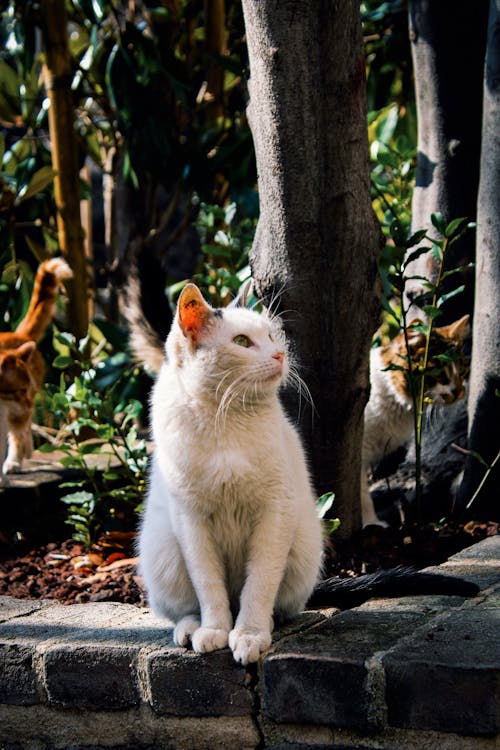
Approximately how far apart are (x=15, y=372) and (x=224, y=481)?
2307 millimetres

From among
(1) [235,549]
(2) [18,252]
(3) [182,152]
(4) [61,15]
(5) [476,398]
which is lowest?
(1) [235,549]

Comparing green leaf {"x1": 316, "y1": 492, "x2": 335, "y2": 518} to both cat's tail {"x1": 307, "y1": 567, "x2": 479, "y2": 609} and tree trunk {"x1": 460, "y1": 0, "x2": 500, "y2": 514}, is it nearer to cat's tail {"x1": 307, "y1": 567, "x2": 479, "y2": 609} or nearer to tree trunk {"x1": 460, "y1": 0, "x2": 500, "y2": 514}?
cat's tail {"x1": 307, "y1": 567, "x2": 479, "y2": 609}

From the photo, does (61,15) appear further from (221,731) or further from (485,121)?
(221,731)

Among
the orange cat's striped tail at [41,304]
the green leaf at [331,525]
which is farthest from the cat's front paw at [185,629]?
the orange cat's striped tail at [41,304]

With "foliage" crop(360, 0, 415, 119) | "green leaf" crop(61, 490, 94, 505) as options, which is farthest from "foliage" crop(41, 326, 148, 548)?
"foliage" crop(360, 0, 415, 119)

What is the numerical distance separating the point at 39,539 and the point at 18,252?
2.56 metres

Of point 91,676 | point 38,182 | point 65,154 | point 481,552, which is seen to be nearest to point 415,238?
point 481,552

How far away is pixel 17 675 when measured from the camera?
92.7 inches

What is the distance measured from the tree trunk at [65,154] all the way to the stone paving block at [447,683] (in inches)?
152

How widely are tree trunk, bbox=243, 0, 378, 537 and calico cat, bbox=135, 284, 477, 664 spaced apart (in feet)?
2.31

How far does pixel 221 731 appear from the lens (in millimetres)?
2125

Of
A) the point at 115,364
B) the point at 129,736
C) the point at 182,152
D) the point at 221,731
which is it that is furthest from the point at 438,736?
the point at 182,152

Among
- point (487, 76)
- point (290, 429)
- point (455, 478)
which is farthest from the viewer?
point (455, 478)

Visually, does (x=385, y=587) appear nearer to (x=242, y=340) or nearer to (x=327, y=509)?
(x=327, y=509)
